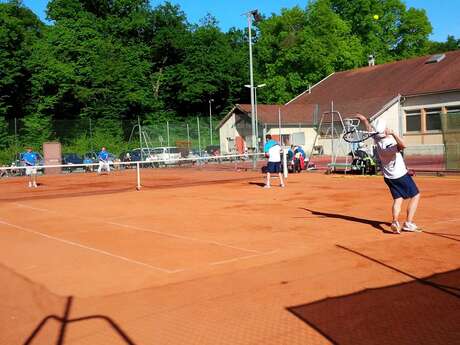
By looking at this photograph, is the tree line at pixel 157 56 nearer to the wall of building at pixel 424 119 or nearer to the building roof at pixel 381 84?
the building roof at pixel 381 84


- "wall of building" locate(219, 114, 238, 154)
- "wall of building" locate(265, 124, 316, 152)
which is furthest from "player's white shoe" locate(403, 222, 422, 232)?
"wall of building" locate(219, 114, 238, 154)

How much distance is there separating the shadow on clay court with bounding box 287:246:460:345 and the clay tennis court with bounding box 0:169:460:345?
0.6 inches

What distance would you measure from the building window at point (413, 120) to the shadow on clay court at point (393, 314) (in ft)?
118

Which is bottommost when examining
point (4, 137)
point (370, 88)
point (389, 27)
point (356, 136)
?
point (356, 136)

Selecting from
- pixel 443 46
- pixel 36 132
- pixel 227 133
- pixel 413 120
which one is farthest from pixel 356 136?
pixel 443 46

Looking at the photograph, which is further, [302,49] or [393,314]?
[302,49]

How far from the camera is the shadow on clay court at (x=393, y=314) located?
4594 millimetres

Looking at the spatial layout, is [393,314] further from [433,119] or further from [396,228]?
[433,119]

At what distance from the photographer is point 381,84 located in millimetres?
45781

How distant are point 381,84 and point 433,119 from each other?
770 cm

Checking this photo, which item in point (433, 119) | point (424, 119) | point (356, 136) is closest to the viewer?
point (356, 136)

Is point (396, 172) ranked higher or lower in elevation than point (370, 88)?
lower

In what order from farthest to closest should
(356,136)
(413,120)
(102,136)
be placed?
(102,136), (413,120), (356,136)

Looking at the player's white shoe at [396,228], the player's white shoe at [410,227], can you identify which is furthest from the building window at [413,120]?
the player's white shoe at [396,228]
